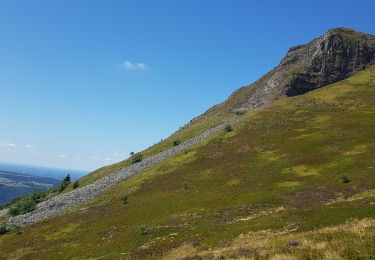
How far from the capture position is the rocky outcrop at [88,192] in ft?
277

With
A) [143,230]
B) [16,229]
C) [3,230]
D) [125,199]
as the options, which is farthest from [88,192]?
[143,230]

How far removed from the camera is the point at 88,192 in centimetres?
9469

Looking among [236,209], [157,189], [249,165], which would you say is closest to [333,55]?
[249,165]

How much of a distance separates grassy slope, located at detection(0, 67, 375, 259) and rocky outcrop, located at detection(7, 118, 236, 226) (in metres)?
6.07

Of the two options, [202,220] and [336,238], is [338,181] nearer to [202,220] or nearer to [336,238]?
[202,220]

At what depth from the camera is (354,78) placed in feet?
481

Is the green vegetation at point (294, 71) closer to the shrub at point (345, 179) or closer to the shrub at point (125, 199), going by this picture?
the shrub at point (125, 199)

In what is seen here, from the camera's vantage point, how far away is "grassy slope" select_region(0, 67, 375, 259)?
36312mm

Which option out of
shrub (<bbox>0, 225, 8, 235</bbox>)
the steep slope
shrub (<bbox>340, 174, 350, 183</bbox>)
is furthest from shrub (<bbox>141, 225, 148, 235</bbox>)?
the steep slope

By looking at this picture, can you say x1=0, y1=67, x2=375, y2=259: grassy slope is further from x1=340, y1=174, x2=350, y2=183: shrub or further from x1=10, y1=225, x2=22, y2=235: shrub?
x1=10, y1=225, x2=22, y2=235: shrub

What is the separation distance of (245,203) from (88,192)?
46.2m

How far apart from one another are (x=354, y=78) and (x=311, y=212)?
114 metres

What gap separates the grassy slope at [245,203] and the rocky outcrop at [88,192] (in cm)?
607

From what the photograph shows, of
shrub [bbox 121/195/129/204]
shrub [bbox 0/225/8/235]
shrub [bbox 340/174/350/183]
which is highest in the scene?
shrub [bbox 340/174/350/183]
